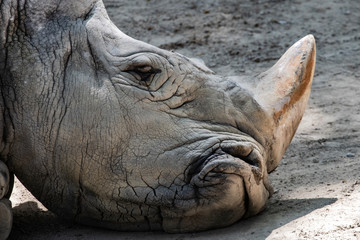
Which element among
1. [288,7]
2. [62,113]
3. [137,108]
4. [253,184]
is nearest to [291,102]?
[253,184]

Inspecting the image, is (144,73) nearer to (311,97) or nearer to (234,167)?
(234,167)

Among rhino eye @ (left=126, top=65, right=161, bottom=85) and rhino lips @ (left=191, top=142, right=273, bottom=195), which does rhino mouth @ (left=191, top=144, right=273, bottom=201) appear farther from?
rhino eye @ (left=126, top=65, right=161, bottom=85)

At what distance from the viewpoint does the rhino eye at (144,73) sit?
Result: 12.4ft

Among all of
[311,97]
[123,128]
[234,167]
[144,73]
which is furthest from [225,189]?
[311,97]

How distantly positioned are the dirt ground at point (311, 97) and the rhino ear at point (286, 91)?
38 centimetres

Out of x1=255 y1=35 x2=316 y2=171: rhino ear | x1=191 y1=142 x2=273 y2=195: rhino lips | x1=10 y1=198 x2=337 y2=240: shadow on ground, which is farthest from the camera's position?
x1=255 y1=35 x2=316 y2=171: rhino ear

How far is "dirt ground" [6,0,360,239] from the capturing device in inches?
149

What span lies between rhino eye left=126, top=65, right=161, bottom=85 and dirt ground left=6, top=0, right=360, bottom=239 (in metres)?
0.76

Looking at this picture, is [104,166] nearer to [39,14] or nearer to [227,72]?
[39,14]

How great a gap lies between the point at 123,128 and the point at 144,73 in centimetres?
31

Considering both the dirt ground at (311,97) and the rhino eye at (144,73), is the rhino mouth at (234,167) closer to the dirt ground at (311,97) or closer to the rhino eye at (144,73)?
the dirt ground at (311,97)

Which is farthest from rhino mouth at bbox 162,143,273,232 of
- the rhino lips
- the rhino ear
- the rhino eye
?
the rhino eye

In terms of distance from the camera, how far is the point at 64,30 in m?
3.84

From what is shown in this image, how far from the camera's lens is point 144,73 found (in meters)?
3.81
